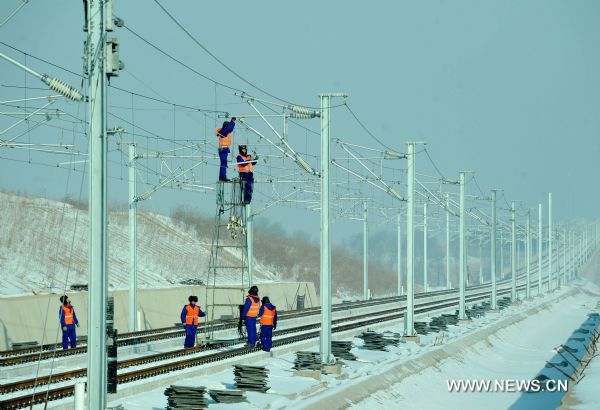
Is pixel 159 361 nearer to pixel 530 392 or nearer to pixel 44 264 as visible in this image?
pixel 530 392

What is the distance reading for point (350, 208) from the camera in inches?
2800

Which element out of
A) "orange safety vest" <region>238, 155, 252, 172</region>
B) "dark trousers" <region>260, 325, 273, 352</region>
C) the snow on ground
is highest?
"orange safety vest" <region>238, 155, 252, 172</region>

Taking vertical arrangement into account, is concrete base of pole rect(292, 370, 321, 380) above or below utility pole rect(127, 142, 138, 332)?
below

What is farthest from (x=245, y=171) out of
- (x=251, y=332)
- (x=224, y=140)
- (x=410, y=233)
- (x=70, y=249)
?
(x=70, y=249)

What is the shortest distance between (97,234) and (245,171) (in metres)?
16.2

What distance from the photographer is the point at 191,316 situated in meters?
32.2

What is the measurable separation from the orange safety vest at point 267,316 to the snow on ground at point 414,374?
1.19 metres

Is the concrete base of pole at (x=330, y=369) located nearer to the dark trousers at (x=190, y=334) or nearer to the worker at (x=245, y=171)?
the dark trousers at (x=190, y=334)

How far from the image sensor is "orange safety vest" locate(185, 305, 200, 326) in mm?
31891

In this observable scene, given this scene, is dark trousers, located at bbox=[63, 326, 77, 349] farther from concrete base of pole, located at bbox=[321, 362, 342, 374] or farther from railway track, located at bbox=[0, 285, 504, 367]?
concrete base of pole, located at bbox=[321, 362, 342, 374]

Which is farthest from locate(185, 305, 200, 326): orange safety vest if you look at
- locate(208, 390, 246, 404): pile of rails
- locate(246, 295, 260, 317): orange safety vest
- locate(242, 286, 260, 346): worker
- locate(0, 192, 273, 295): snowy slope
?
locate(0, 192, 273, 295): snowy slope

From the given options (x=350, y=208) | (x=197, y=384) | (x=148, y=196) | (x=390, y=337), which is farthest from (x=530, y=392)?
(x=350, y=208)

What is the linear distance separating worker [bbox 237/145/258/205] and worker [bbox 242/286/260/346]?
2.84 metres

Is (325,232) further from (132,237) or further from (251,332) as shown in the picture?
(132,237)
